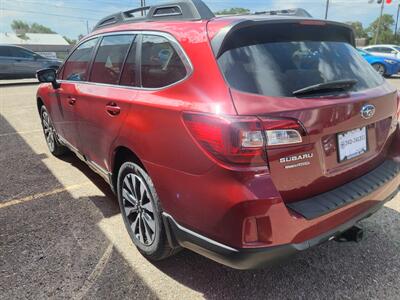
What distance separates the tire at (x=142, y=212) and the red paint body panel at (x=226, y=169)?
0.50 feet

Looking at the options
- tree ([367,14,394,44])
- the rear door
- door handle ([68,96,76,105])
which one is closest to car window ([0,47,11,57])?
door handle ([68,96,76,105])

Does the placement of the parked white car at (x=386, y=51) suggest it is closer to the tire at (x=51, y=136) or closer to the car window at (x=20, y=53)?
the car window at (x=20, y=53)

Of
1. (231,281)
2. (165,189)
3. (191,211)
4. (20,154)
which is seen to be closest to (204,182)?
(191,211)

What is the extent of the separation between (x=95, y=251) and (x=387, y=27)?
87782 millimetres

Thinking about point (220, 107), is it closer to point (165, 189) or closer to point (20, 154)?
point (165, 189)

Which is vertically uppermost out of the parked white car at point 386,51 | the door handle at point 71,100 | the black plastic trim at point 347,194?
the door handle at point 71,100

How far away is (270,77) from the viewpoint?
6.75 feet

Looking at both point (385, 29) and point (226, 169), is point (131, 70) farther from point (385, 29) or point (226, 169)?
point (385, 29)

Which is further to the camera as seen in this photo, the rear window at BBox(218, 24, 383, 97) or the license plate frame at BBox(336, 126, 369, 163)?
the license plate frame at BBox(336, 126, 369, 163)

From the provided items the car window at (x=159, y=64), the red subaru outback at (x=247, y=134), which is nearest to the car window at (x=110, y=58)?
the red subaru outback at (x=247, y=134)

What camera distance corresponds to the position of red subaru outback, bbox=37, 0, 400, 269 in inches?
75.0

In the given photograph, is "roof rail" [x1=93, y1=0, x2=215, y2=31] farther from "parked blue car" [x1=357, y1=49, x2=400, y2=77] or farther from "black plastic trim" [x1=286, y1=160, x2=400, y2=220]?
"parked blue car" [x1=357, y1=49, x2=400, y2=77]

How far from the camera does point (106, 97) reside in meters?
3.00

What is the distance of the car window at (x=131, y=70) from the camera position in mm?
2789
